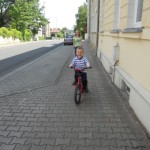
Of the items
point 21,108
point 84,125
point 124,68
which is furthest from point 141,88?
point 21,108

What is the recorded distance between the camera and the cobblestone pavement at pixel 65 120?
3727 millimetres

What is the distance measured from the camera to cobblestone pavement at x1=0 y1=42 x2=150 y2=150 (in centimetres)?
373

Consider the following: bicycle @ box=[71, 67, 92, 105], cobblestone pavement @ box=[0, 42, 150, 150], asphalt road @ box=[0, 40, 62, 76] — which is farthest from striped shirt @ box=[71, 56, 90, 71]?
asphalt road @ box=[0, 40, 62, 76]

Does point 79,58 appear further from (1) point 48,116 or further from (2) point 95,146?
(2) point 95,146

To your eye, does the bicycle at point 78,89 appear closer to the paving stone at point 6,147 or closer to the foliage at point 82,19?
the paving stone at point 6,147

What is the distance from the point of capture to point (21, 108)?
5430 millimetres

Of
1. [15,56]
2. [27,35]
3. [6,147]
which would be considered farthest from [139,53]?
[27,35]

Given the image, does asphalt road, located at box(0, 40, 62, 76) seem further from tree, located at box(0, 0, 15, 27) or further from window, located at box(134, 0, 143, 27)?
tree, located at box(0, 0, 15, 27)

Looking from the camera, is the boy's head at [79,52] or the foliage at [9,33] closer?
the boy's head at [79,52]

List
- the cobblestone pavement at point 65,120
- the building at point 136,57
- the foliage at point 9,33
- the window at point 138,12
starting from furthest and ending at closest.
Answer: the foliage at point 9,33 → the window at point 138,12 → the building at point 136,57 → the cobblestone pavement at point 65,120

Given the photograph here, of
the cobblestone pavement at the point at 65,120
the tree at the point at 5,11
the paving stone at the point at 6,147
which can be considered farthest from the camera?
the tree at the point at 5,11

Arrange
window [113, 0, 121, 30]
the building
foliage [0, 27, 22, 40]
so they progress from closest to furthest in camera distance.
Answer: the building → window [113, 0, 121, 30] → foliage [0, 27, 22, 40]

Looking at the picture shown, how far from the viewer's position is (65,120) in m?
4.68

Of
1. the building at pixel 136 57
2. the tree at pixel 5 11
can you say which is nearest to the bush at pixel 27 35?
the tree at pixel 5 11
